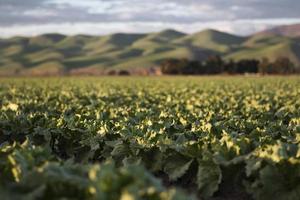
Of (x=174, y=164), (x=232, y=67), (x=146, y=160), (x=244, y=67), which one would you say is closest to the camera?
(x=174, y=164)

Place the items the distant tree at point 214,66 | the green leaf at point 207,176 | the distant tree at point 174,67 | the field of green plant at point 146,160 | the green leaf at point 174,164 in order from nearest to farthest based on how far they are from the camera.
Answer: the field of green plant at point 146,160 < the green leaf at point 207,176 < the green leaf at point 174,164 < the distant tree at point 214,66 < the distant tree at point 174,67

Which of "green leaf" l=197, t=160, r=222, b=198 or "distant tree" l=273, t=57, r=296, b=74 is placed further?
"distant tree" l=273, t=57, r=296, b=74

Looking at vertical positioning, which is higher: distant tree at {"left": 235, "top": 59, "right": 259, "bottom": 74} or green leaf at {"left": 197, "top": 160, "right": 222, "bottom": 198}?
green leaf at {"left": 197, "top": 160, "right": 222, "bottom": 198}

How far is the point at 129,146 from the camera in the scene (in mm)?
10242

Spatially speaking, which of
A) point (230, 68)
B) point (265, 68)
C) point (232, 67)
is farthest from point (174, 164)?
point (230, 68)

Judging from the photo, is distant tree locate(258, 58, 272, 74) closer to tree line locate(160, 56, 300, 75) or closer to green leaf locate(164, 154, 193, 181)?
tree line locate(160, 56, 300, 75)

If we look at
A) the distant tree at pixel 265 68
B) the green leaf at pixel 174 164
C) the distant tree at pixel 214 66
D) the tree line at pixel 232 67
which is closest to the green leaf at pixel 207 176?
the green leaf at pixel 174 164

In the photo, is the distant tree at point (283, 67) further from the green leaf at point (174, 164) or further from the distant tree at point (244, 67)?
the green leaf at point (174, 164)

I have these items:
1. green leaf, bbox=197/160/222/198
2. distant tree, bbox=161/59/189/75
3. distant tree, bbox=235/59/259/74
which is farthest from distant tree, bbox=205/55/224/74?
green leaf, bbox=197/160/222/198

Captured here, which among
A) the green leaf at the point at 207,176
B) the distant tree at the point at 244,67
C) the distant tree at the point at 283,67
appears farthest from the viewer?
the distant tree at the point at 244,67

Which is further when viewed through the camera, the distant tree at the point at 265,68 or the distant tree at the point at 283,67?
the distant tree at the point at 265,68

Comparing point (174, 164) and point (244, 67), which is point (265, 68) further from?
point (174, 164)

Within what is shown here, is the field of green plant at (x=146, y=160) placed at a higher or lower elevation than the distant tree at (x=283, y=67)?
higher

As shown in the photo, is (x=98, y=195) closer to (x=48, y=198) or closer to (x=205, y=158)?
(x=48, y=198)
